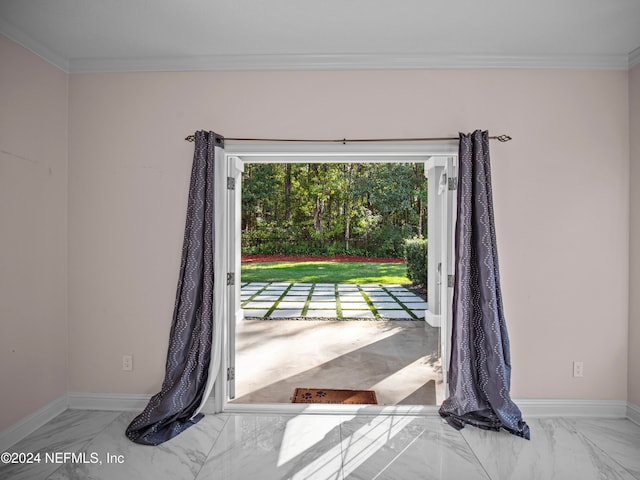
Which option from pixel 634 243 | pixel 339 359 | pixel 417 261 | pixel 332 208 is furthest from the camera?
pixel 332 208

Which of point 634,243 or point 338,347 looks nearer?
point 634,243

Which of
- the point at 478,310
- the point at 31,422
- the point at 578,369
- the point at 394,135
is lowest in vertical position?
the point at 31,422

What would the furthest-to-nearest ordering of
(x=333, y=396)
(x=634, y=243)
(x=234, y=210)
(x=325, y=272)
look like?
(x=325, y=272) → (x=333, y=396) → (x=234, y=210) → (x=634, y=243)

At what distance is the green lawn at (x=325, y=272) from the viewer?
8977 millimetres

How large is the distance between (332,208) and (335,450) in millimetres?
9644

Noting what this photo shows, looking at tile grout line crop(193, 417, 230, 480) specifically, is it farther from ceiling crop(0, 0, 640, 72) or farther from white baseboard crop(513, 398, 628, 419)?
ceiling crop(0, 0, 640, 72)

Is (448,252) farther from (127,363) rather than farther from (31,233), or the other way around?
(31,233)

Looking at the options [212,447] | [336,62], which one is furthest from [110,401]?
[336,62]

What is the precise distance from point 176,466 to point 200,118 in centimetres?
218

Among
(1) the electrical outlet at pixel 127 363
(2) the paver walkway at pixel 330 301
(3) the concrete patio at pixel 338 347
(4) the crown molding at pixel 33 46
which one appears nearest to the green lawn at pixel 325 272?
(2) the paver walkway at pixel 330 301

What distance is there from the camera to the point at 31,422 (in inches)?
95.0

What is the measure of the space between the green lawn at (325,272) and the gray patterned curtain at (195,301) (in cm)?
630

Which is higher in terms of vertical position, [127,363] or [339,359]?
[127,363]

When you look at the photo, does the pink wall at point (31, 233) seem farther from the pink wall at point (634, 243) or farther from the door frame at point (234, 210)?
the pink wall at point (634, 243)
